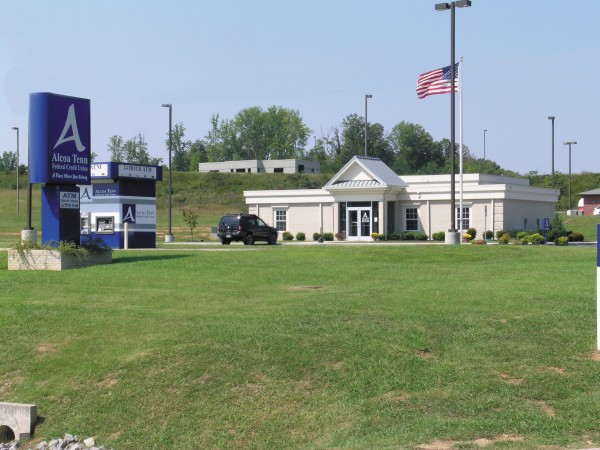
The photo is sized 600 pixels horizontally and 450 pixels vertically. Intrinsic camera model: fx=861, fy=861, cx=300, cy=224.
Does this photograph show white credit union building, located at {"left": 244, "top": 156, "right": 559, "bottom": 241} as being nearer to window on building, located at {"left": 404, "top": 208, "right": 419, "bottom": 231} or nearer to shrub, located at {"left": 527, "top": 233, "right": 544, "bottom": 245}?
window on building, located at {"left": 404, "top": 208, "right": 419, "bottom": 231}

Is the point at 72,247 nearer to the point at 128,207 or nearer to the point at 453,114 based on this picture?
the point at 128,207

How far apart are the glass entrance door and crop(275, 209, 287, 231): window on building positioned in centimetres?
539

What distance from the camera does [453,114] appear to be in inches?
1453

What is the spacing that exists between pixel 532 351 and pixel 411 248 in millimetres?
20596

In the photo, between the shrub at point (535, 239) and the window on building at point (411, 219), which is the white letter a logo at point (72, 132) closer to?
the shrub at point (535, 239)

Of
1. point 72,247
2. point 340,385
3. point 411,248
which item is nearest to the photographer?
point 340,385

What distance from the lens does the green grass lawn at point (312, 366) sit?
33.7 ft

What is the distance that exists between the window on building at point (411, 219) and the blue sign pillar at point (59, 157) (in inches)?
1175

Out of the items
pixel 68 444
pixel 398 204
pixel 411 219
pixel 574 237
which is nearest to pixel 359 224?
pixel 398 204

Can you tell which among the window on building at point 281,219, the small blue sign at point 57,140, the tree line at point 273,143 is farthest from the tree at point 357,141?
the small blue sign at point 57,140

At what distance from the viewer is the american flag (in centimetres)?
3859

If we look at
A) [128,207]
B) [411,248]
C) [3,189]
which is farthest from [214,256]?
[3,189]

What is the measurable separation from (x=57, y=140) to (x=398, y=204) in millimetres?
31327

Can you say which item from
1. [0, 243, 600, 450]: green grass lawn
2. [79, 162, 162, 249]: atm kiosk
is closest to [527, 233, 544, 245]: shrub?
[79, 162, 162, 249]: atm kiosk
